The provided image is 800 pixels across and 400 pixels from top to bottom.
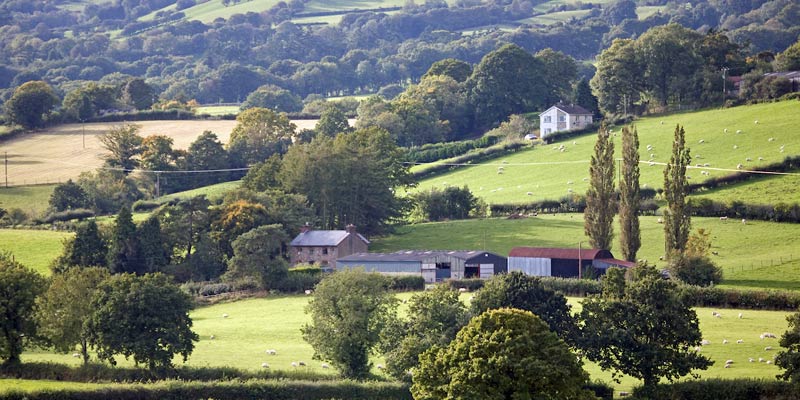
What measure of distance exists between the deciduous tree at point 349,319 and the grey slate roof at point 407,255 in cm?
2161

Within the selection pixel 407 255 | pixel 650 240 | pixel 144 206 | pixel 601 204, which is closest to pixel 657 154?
pixel 650 240

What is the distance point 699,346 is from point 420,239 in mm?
38511

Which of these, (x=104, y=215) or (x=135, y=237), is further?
(x=104, y=215)

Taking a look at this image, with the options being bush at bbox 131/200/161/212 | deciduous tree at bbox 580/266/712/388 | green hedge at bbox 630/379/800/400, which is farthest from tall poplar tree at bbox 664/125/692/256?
bush at bbox 131/200/161/212

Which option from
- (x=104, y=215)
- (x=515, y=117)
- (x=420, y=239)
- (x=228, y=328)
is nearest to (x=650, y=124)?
(x=515, y=117)

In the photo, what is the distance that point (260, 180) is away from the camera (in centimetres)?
9856

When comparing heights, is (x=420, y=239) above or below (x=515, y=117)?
below

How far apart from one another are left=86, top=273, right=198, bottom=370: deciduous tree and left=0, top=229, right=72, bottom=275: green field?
84.6ft

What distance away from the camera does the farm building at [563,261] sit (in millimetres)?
76438

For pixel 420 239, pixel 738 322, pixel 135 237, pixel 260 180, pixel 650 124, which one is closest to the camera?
pixel 738 322

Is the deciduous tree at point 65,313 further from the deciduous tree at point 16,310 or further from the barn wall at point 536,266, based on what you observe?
the barn wall at point 536,266

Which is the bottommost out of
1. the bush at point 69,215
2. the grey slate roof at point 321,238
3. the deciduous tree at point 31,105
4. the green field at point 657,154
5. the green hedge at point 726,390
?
the green hedge at point 726,390

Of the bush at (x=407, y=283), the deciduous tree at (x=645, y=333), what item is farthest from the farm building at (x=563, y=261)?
the deciduous tree at (x=645, y=333)

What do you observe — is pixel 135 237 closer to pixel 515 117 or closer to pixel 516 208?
pixel 516 208
